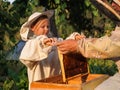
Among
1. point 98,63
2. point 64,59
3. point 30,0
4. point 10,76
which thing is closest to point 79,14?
point 30,0

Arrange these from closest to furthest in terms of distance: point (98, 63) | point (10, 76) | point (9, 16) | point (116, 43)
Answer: point (116, 43), point (9, 16), point (10, 76), point (98, 63)

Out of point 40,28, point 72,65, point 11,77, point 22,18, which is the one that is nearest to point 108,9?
point 72,65

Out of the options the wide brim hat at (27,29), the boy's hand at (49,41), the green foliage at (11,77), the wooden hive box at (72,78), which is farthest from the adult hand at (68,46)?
the green foliage at (11,77)

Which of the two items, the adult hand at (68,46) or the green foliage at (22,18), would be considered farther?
the green foliage at (22,18)

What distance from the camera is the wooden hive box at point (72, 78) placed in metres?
3.48

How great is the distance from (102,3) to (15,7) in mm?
3538

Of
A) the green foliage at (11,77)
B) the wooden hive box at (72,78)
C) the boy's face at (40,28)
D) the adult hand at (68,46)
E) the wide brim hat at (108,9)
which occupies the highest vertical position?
the wide brim hat at (108,9)

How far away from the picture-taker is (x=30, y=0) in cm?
678

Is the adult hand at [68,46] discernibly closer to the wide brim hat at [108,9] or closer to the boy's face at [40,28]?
the wide brim hat at [108,9]

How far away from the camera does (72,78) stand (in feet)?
12.8

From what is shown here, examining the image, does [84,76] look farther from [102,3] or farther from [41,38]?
[102,3]

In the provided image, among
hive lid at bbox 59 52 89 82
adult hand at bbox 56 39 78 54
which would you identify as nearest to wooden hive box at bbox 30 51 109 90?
hive lid at bbox 59 52 89 82

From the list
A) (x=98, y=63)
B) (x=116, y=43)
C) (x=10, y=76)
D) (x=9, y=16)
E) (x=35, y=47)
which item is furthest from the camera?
(x=98, y=63)

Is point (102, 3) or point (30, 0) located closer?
point (102, 3)
